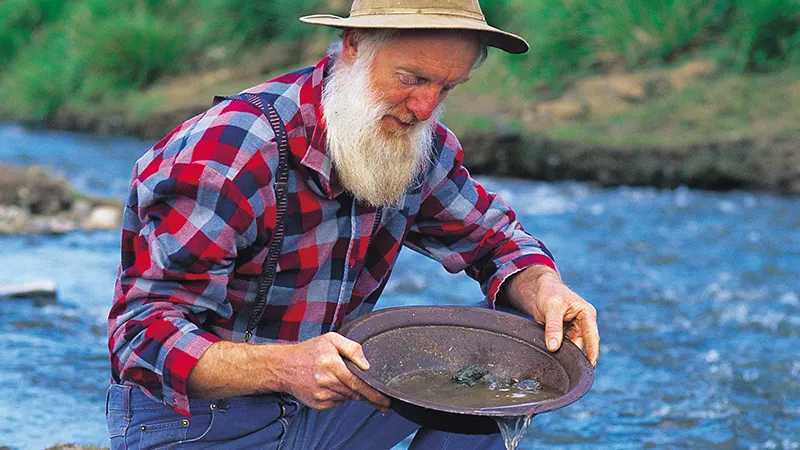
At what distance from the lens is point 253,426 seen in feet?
7.66

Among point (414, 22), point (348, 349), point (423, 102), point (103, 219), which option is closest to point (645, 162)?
point (103, 219)

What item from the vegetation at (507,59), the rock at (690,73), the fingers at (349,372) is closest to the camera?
the fingers at (349,372)

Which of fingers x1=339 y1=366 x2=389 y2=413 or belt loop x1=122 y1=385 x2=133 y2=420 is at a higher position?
fingers x1=339 y1=366 x2=389 y2=413

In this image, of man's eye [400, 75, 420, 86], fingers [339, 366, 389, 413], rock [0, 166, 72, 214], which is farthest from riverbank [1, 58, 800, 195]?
fingers [339, 366, 389, 413]

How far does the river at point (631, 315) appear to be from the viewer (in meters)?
4.15

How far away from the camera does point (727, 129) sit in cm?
893

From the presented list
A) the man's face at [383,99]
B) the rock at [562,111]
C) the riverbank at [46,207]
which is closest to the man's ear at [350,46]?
the man's face at [383,99]

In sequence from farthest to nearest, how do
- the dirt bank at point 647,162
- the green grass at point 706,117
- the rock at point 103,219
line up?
the green grass at point 706,117, the dirt bank at point 647,162, the rock at point 103,219

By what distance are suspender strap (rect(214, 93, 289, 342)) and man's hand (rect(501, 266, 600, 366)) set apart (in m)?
0.65

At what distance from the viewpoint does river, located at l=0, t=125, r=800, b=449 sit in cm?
415

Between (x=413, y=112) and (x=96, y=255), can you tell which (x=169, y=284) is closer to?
(x=413, y=112)

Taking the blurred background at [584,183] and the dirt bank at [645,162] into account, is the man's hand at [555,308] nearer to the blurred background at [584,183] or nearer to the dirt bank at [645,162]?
the blurred background at [584,183]

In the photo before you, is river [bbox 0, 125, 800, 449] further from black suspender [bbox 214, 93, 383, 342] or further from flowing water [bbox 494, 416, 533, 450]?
flowing water [bbox 494, 416, 533, 450]

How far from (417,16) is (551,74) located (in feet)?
29.2
